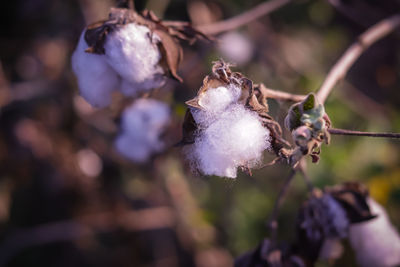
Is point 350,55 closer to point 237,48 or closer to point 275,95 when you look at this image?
point 275,95

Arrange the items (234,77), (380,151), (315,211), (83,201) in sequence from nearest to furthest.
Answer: (234,77) < (315,211) < (380,151) < (83,201)

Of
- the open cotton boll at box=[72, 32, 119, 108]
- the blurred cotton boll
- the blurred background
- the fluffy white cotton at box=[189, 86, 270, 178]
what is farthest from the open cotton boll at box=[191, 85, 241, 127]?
the blurred cotton boll

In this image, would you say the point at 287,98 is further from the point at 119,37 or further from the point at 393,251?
the point at 393,251

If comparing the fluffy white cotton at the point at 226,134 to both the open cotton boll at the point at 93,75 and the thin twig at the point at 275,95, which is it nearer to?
the thin twig at the point at 275,95

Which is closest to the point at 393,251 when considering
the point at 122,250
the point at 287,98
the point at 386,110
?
the point at 287,98

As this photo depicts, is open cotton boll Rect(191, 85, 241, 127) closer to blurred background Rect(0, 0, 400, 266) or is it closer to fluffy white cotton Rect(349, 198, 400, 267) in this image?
fluffy white cotton Rect(349, 198, 400, 267)
